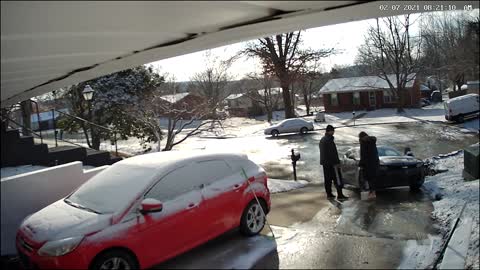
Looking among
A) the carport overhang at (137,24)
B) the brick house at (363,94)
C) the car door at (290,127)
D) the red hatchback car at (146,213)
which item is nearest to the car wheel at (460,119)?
the car door at (290,127)

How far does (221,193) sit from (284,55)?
111 ft

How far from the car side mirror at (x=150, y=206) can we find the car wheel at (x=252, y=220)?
182 cm

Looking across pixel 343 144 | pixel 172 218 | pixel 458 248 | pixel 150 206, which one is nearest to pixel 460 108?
pixel 343 144

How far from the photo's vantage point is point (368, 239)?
6.28m

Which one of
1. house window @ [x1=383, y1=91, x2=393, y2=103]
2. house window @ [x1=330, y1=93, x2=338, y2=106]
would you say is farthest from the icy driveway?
house window @ [x1=330, y1=93, x2=338, y2=106]

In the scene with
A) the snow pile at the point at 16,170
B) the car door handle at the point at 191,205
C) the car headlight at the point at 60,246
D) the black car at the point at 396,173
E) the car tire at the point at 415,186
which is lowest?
the car tire at the point at 415,186

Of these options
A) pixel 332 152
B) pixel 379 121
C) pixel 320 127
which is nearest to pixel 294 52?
pixel 320 127

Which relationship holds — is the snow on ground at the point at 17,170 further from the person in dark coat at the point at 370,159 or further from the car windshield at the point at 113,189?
the person in dark coat at the point at 370,159

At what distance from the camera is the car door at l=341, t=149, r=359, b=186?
32.5 ft

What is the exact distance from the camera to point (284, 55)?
3853cm

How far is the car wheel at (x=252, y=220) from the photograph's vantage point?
653 centimetres

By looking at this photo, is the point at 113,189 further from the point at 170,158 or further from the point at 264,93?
the point at 264,93

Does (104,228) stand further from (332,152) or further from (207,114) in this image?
(207,114)

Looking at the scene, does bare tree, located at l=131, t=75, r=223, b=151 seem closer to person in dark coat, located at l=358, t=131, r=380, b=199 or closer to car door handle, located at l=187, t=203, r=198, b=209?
person in dark coat, located at l=358, t=131, r=380, b=199
